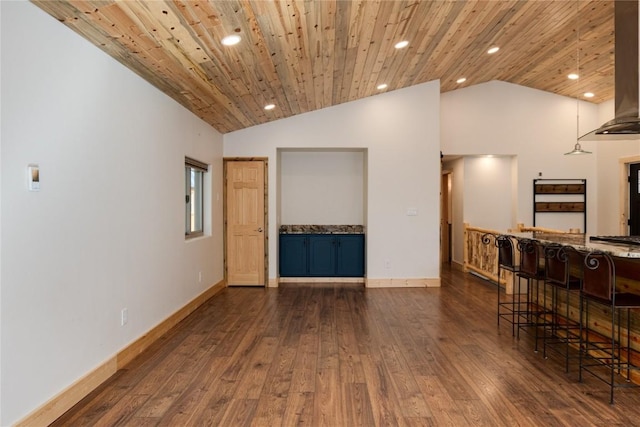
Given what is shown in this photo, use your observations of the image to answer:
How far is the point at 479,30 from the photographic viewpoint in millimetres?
4535

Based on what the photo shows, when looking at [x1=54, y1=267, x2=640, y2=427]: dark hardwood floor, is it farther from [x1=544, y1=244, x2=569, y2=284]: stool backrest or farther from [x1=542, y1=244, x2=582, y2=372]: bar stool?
[x1=544, y1=244, x2=569, y2=284]: stool backrest

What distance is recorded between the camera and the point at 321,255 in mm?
6723

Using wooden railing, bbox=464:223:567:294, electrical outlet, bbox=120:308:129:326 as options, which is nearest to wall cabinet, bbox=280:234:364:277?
wooden railing, bbox=464:223:567:294

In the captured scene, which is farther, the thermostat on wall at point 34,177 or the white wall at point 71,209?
the thermostat on wall at point 34,177

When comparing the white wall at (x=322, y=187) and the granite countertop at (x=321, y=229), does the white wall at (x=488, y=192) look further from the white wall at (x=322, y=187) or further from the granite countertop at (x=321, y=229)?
the granite countertop at (x=321, y=229)

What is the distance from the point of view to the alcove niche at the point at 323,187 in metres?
7.23

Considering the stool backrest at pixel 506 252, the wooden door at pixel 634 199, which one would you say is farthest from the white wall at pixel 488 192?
the stool backrest at pixel 506 252

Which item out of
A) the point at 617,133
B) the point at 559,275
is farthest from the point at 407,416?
the point at 617,133

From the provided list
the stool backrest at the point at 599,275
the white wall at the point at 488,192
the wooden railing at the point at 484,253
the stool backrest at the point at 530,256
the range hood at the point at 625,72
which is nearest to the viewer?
the stool backrest at the point at 599,275

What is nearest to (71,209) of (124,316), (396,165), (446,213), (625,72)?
(124,316)

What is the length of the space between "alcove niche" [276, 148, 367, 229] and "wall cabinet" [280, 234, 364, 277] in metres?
0.64

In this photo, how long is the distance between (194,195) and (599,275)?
477 cm

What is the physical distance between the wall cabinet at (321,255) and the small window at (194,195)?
1523 millimetres

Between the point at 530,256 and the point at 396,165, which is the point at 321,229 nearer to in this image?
the point at 396,165
